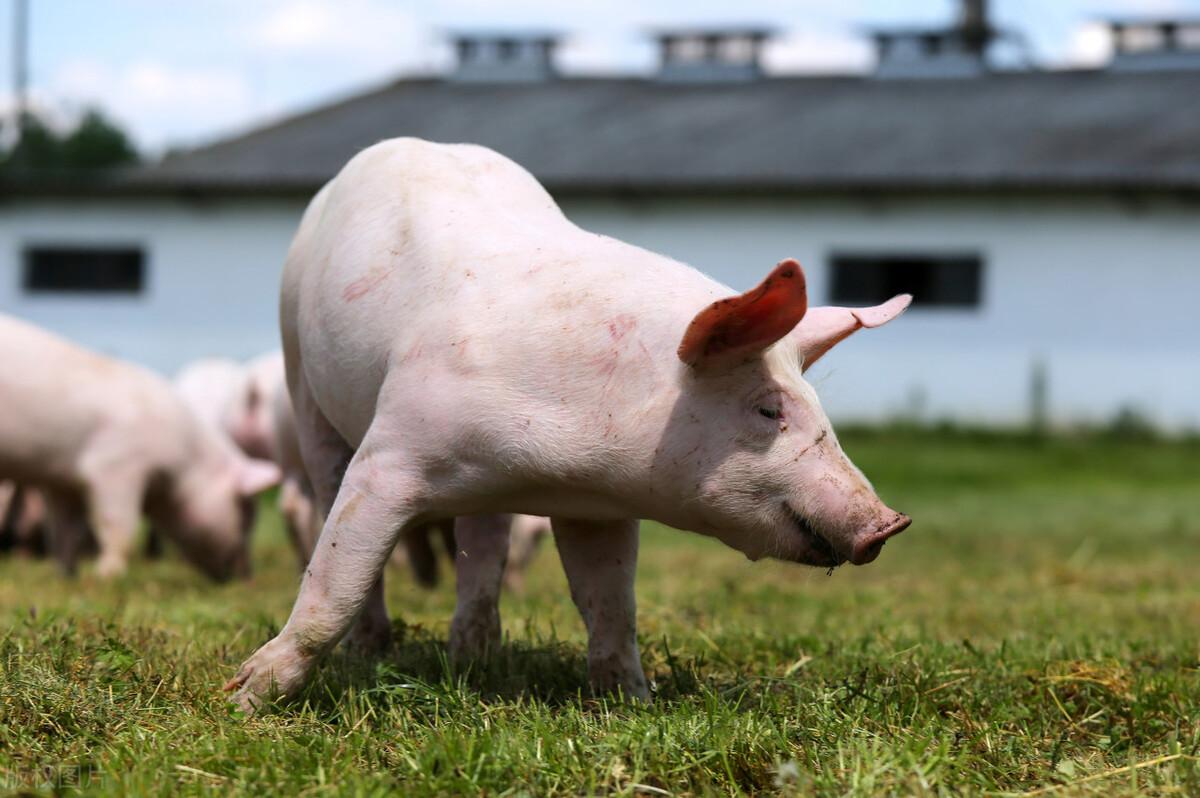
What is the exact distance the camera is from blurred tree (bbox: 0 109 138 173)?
214ft

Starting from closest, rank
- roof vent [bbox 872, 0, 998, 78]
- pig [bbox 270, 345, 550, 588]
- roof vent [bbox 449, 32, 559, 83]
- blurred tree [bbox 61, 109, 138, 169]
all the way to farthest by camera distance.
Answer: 1. pig [bbox 270, 345, 550, 588]
2. roof vent [bbox 872, 0, 998, 78]
3. roof vent [bbox 449, 32, 559, 83]
4. blurred tree [bbox 61, 109, 138, 169]

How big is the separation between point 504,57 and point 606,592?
28.1m

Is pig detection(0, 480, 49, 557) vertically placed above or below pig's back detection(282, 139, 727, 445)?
below

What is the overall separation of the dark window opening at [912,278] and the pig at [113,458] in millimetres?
14798

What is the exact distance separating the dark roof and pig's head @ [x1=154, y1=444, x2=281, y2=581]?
47.4 ft

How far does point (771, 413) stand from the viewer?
3.61m

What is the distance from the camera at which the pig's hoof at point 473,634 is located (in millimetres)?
4457

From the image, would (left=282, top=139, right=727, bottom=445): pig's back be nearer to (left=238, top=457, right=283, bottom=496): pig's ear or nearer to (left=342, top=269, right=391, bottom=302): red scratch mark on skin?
(left=342, top=269, right=391, bottom=302): red scratch mark on skin

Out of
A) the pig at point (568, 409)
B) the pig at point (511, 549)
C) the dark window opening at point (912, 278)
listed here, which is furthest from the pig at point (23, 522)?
the dark window opening at point (912, 278)

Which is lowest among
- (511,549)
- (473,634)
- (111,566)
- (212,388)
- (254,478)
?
(212,388)

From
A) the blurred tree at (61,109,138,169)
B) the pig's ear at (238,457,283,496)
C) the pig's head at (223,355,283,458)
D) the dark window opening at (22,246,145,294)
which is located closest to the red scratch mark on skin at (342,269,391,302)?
the pig's ear at (238,457,283,496)

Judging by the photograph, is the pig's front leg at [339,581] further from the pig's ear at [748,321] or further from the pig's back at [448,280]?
the pig's ear at [748,321]

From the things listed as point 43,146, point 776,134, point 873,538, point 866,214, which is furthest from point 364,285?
point 43,146

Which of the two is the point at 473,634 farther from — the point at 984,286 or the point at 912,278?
the point at 912,278
